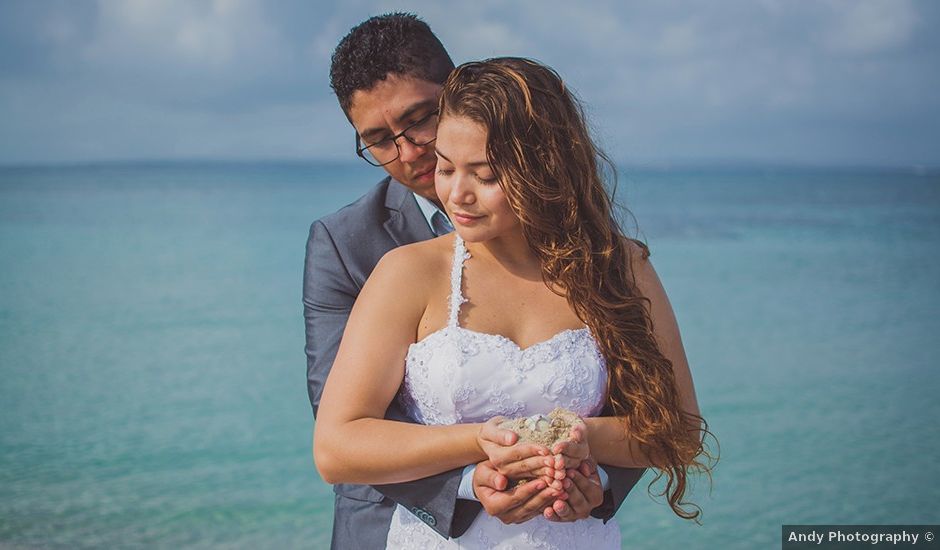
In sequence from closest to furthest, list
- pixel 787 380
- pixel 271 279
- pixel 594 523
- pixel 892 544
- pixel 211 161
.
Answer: pixel 594 523, pixel 892 544, pixel 787 380, pixel 271 279, pixel 211 161

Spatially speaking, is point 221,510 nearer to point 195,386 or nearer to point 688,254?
point 195,386

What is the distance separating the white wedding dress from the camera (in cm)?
244

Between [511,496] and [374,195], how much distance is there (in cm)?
121

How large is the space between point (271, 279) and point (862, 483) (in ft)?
39.3

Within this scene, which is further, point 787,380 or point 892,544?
point 787,380

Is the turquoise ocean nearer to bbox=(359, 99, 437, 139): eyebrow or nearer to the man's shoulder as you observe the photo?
bbox=(359, 99, 437, 139): eyebrow

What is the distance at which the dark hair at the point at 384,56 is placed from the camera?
3.12 m

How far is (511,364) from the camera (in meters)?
2.46

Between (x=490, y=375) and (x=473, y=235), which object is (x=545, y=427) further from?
(x=473, y=235)

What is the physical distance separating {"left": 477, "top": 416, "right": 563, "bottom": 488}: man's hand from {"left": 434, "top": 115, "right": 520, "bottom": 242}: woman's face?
18.8 inches

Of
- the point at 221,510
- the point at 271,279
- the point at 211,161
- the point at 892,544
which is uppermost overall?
the point at 211,161


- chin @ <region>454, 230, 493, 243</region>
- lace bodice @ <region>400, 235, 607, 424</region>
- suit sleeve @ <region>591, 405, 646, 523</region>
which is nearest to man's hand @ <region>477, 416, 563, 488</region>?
lace bodice @ <region>400, 235, 607, 424</region>

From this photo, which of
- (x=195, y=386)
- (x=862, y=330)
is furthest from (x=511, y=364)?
(x=862, y=330)

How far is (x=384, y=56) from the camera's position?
3.12m
